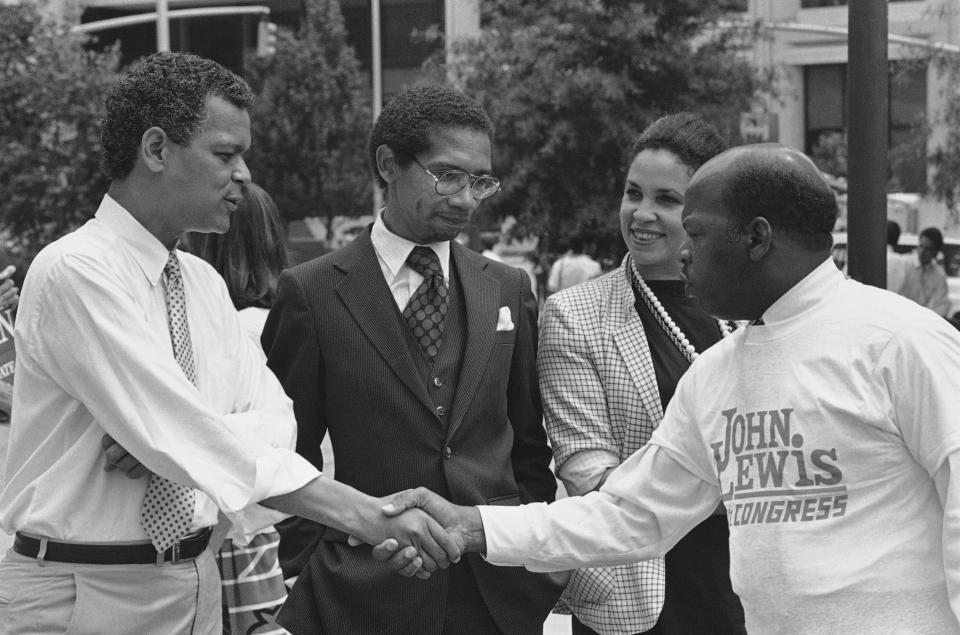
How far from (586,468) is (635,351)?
0.37 meters

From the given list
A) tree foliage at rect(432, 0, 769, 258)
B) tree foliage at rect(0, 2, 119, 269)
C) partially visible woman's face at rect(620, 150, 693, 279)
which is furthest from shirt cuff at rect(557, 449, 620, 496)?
tree foliage at rect(0, 2, 119, 269)

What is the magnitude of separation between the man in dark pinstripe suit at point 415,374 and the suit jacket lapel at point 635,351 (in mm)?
293

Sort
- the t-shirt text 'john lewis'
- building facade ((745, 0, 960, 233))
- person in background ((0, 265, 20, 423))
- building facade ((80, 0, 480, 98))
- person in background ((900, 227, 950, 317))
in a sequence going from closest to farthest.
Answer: the t-shirt text 'john lewis'
person in background ((0, 265, 20, 423))
person in background ((900, 227, 950, 317))
building facade ((745, 0, 960, 233))
building facade ((80, 0, 480, 98))

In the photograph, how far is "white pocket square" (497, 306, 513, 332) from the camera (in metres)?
3.95

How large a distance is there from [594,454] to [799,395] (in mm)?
1081

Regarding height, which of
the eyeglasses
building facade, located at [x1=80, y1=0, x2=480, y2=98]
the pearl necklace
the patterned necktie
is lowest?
the patterned necktie

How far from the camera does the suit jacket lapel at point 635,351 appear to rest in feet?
12.7

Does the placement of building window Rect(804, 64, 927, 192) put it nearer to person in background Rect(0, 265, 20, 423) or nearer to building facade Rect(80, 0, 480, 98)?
building facade Rect(80, 0, 480, 98)

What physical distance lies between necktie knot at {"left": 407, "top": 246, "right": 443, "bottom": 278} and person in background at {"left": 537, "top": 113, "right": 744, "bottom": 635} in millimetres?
373

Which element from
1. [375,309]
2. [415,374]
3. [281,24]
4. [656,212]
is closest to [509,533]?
[415,374]

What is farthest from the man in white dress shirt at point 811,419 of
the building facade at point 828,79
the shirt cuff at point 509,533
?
the building facade at point 828,79

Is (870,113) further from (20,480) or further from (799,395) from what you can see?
(20,480)

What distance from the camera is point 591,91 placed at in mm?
16062

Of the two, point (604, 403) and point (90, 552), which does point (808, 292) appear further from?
point (90, 552)
